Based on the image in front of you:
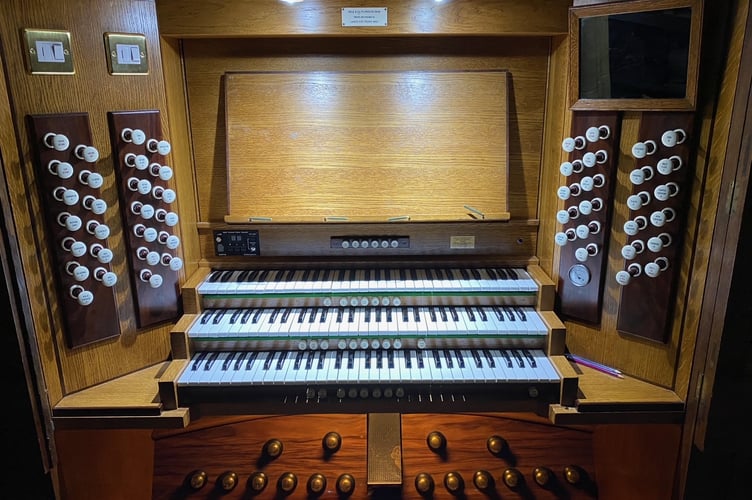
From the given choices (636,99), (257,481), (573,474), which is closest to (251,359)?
(257,481)

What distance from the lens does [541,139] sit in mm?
2643

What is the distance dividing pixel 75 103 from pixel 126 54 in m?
0.28

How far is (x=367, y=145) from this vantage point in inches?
103

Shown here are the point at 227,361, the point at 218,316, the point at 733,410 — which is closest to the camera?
the point at 733,410

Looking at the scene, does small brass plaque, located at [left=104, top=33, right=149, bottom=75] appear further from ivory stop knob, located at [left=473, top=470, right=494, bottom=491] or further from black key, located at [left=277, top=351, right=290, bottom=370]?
ivory stop knob, located at [left=473, top=470, right=494, bottom=491]

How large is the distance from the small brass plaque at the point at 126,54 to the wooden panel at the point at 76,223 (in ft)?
0.79

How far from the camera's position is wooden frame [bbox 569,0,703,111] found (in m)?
1.99

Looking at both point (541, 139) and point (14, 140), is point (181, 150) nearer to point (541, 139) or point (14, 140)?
point (14, 140)

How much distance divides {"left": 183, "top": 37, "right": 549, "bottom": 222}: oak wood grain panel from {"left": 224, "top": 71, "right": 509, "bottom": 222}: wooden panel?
0.15ft

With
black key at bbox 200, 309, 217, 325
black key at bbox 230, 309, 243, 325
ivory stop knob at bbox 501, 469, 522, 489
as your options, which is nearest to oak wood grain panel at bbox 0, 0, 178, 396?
black key at bbox 200, 309, 217, 325

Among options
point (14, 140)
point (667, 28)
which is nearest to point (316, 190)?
point (14, 140)

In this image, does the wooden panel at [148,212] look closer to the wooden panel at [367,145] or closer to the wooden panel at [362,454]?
the wooden panel at [367,145]

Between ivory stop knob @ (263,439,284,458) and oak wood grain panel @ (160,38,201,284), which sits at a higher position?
oak wood grain panel @ (160,38,201,284)

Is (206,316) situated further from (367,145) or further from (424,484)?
(424,484)
